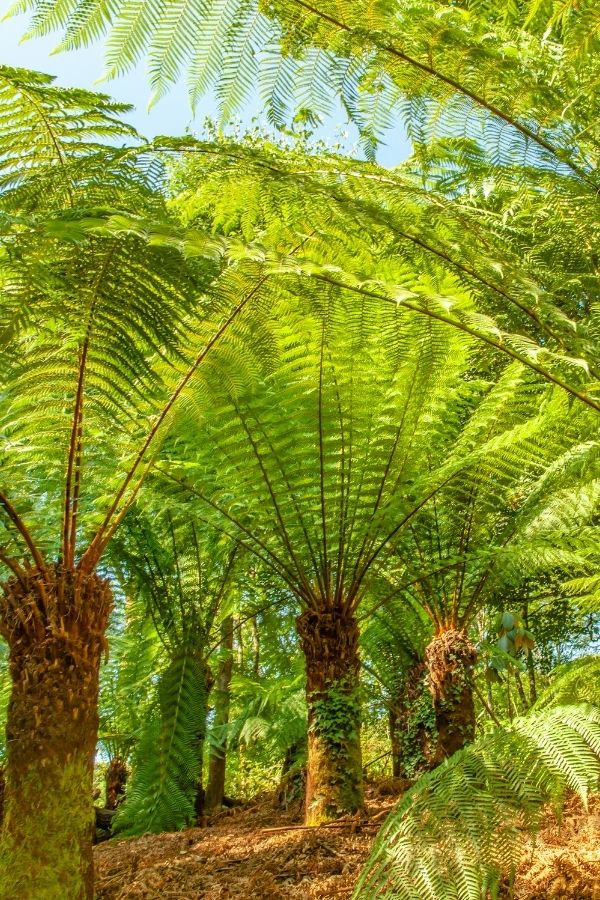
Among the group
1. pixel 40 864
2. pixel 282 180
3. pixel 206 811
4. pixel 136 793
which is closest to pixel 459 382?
→ pixel 282 180

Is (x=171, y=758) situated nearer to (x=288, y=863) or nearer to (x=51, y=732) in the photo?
(x=288, y=863)

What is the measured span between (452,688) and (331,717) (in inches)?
38.6

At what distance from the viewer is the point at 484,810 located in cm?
134

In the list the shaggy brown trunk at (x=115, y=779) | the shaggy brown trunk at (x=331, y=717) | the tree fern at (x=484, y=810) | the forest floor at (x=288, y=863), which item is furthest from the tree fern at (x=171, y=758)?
the tree fern at (x=484, y=810)

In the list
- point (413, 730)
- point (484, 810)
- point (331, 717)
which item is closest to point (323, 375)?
point (331, 717)

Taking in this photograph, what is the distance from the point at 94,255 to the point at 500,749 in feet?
4.75

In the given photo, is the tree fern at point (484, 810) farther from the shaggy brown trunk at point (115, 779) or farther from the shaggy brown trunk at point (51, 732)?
the shaggy brown trunk at point (115, 779)

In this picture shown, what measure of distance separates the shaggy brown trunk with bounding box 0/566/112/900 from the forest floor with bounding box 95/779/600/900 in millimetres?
461

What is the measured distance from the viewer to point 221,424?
284cm

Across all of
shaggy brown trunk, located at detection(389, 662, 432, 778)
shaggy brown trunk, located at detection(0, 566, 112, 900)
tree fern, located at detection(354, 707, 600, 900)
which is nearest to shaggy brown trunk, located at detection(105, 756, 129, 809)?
shaggy brown trunk, located at detection(389, 662, 432, 778)

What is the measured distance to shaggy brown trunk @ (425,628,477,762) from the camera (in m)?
3.22

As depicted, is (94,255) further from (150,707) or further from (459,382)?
(150,707)

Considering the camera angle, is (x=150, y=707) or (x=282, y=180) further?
(x=150, y=707)

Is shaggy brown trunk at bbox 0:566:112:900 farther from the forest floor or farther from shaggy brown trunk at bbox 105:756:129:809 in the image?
shaggy brown trunk at bbox 105:756:129:809
